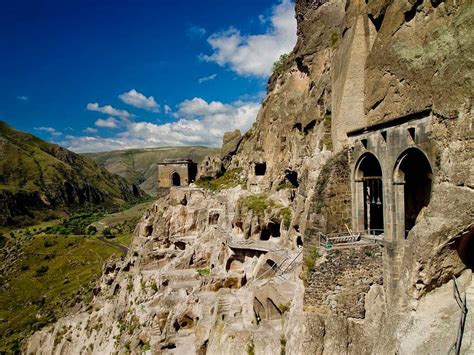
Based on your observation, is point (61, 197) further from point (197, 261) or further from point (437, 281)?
point (437, 281)

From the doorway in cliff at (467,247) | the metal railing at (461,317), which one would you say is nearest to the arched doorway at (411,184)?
the doorway in cliff at (467,247)

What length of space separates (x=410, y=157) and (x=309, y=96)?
20.7 meters

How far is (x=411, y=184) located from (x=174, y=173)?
157 ft

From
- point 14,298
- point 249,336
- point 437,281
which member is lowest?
point 14,298

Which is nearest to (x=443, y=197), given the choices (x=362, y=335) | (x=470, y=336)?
(x=470, y=336)

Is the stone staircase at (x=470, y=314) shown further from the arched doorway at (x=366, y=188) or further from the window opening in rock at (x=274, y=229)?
the window opening in rock at (x=274, y=229)

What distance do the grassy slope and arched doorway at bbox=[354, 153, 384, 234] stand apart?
48.4 m

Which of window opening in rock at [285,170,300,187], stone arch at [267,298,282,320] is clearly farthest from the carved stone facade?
window opening in rock at [285,170,300,187]

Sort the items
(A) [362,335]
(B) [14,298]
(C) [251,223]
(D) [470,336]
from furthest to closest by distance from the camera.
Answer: (B) [14,298]
(C) [251,223]
(A) [362,335]
(D) [470,336]

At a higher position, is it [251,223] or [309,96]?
[309,96]

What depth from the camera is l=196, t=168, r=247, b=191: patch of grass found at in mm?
50128

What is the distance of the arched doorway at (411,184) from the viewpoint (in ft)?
54.7

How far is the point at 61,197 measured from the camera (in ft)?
637

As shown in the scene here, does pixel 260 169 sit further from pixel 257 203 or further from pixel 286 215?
pixel 286 215
